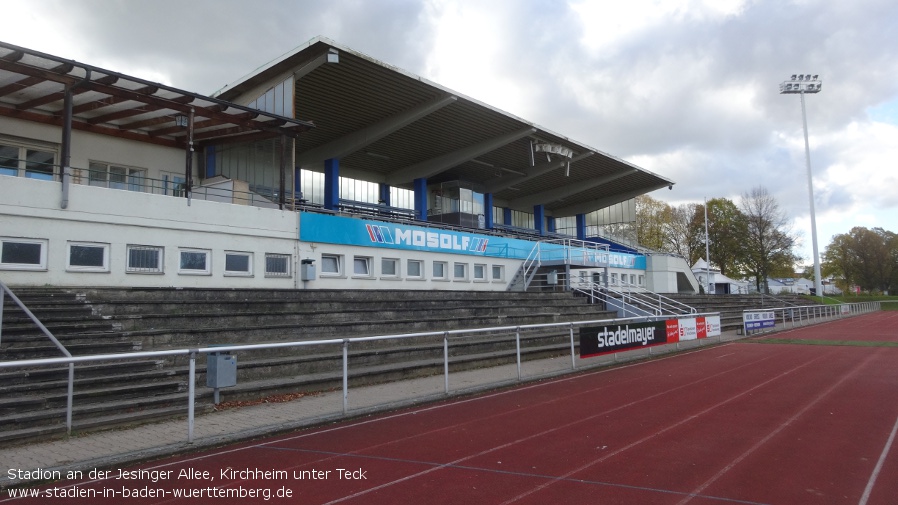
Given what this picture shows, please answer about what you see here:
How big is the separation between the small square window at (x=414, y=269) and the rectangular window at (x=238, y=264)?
25.4 feet

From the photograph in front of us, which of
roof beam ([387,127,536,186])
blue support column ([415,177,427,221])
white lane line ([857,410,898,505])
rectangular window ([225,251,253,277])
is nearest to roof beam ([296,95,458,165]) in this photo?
roof beam ([387,127,536,186])

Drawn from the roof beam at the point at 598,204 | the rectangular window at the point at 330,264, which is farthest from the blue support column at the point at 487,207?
the rectangular window at the point at 330,264

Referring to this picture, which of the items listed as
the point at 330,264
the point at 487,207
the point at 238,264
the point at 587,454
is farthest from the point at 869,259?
the point at 587,454

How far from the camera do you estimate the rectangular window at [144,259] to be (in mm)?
15312

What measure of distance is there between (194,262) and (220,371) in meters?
8.69

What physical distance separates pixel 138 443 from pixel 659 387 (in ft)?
31.9

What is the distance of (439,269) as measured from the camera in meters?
26.1

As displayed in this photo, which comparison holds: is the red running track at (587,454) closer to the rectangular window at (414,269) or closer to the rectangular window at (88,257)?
the rectangular window at (88,257)

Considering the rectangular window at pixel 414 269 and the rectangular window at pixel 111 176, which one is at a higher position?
the rectangular window at pixel 111 176

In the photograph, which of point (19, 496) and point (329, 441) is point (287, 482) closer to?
point (329, 441)

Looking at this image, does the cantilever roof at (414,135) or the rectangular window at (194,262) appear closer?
the rectangular window at (194,262)

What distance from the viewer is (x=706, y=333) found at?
21.5 metres

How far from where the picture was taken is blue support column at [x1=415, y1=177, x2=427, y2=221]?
33.0 meters

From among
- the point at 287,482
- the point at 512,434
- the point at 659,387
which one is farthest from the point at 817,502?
the point at 659,387
